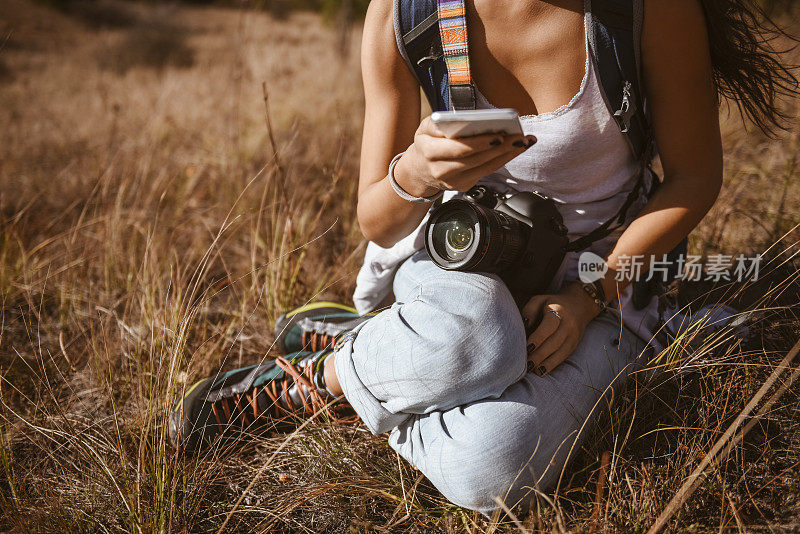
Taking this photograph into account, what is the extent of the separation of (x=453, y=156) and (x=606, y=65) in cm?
43

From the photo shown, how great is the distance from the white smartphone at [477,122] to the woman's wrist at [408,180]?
0.63ft

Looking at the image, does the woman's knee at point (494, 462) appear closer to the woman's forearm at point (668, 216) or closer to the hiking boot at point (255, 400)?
the hiking boot at point (255, 400)

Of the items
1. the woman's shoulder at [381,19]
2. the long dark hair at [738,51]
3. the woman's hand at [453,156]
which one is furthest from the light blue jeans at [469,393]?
the long dark hair at [738,51]

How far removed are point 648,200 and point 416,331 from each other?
0.68 m

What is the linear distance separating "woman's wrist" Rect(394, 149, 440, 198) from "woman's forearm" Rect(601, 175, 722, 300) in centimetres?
49

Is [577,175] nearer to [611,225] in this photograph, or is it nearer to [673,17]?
[611,225]

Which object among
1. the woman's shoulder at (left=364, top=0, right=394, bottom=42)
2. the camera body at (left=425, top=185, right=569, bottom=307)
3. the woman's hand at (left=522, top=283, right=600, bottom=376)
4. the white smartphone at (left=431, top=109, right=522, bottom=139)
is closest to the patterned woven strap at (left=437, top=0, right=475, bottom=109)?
the woman's shoulder at (left=364, top=0, right=394, bottom=42)

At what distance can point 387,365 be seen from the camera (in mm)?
1036

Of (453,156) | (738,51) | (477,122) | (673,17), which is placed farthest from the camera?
(738,51)

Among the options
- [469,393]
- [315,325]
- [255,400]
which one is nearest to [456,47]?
[469,393]

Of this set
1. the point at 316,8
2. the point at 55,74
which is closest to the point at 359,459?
the point at 55,74

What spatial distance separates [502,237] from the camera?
1073 mm

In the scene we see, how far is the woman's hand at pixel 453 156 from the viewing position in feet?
2.77

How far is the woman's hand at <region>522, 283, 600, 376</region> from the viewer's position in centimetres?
109
